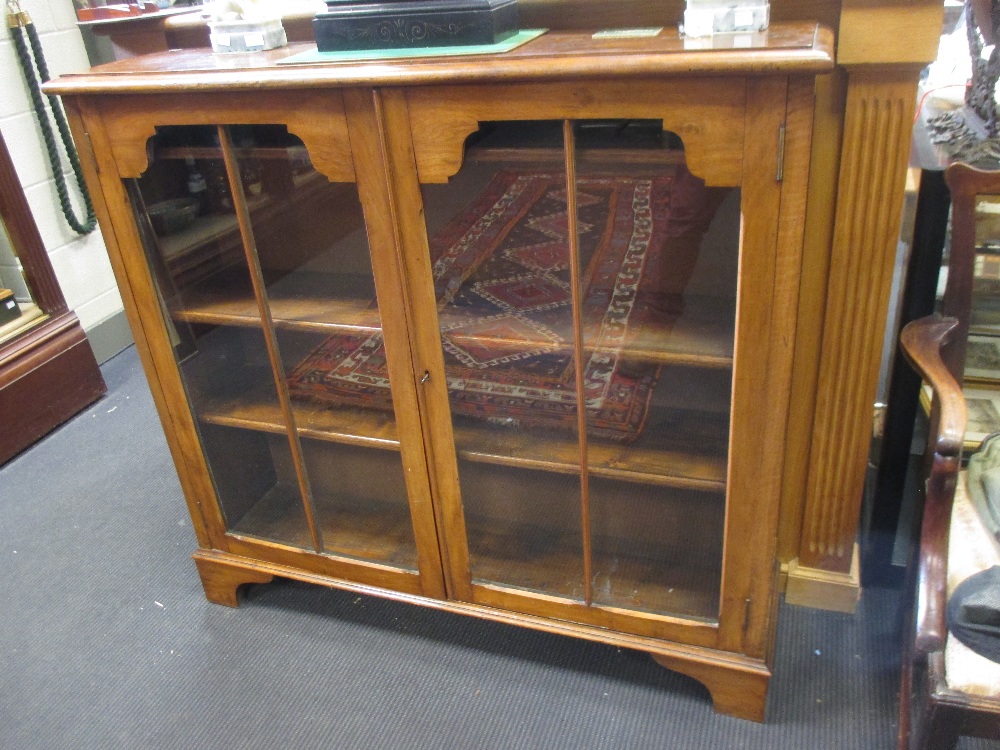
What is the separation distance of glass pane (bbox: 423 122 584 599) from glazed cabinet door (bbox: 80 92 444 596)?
9 cm

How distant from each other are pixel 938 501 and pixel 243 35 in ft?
4.20

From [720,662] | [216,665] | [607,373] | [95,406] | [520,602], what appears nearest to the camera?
[607,373]

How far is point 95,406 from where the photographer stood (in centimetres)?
259

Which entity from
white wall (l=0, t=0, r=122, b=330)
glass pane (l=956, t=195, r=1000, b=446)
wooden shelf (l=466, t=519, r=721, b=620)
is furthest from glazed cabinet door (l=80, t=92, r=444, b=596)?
white wall (l=0, t=0, r=122, b=330)

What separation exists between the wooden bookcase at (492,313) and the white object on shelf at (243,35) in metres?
0.08

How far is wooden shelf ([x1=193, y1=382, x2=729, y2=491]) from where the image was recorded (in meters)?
1.31

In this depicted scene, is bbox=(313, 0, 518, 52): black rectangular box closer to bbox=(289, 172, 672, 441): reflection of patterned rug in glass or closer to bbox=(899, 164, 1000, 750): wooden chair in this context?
bbox=(289, 172, 672, 441): reflection of patterned rug in glass

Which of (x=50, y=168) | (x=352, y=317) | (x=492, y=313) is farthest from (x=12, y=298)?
(x=492, y=313)

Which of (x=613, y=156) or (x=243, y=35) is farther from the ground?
(x=243, y=35)

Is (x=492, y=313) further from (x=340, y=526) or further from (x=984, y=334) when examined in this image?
(x=984, y=334)

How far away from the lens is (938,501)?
3.60 ft

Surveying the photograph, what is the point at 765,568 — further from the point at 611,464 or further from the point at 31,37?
the point at 31,37

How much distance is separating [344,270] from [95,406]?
1.61 m

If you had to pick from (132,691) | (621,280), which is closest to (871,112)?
(621,280)
